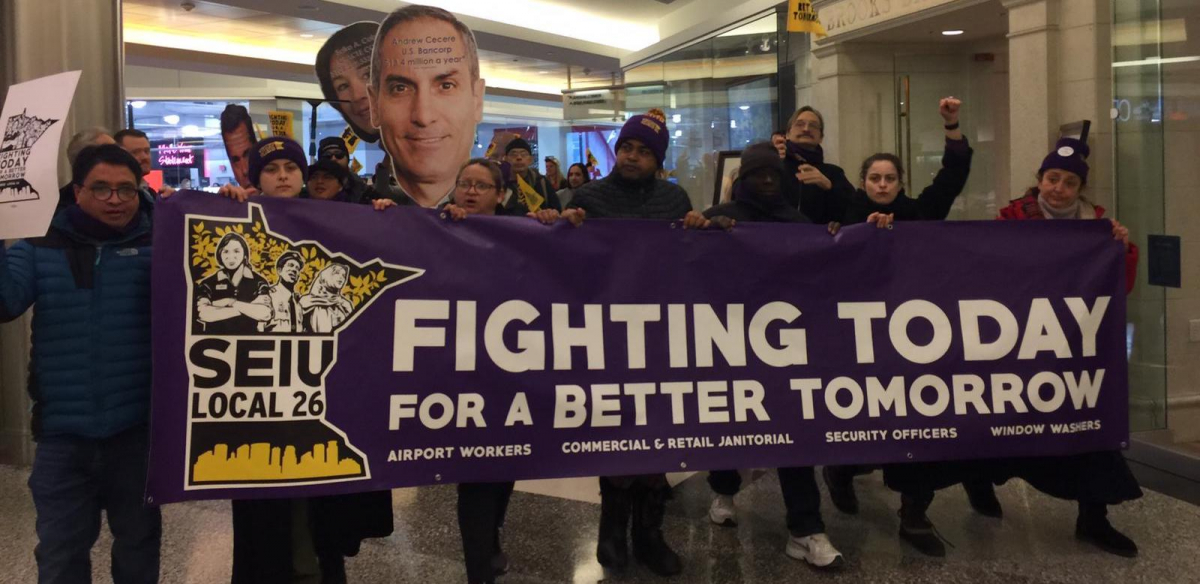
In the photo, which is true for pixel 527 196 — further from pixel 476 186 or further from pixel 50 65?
pixel 50 65

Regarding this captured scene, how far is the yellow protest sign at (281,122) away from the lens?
6.42 meters

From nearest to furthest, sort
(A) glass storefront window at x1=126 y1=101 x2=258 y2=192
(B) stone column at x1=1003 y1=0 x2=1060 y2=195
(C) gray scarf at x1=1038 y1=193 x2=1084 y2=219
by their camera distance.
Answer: (C) gray scarf at x1=1038 y1=193 x2=1084 y2=219 → (B) stone column at x1=1003 y1=0 x2=1060 y2=195 → (A) glass storefront window at x1=126 y1=101 x2=258 y2=192

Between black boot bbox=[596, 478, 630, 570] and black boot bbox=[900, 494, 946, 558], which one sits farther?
black boot bbox=[900, 494, 946, 558]

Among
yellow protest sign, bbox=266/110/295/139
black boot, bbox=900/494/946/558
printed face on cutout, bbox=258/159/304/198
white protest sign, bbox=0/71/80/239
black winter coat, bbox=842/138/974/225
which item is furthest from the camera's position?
yellow protest sign, bbox=266/110/295/139

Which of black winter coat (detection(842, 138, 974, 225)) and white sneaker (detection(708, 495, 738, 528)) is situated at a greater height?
black winter coat (detection(842, 138, 974, 225))

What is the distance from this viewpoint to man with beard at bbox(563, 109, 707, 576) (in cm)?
384

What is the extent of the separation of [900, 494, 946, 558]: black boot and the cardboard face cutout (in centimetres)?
310

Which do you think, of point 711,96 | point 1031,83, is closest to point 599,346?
point 1031,83

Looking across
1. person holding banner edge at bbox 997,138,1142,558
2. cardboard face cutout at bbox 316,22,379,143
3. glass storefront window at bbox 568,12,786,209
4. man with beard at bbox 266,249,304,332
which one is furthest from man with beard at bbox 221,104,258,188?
glass storefront window at bbox 568,12,786,209

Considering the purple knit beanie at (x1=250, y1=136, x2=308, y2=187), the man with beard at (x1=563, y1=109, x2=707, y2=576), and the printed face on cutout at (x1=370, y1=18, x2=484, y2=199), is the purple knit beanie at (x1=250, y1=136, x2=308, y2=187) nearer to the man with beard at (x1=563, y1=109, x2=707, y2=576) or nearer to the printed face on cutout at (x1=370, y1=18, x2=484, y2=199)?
the man with beard at (x1=563, y1=109, x2=707, y2=576)

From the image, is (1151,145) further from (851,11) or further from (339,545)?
(339,545)

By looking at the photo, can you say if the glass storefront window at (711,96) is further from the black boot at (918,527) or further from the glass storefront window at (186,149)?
the glass storefront window at (186,149)

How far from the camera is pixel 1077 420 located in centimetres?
383

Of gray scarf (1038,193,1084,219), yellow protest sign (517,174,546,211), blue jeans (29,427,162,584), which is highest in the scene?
yellow protest sign (517,174,546,211)
